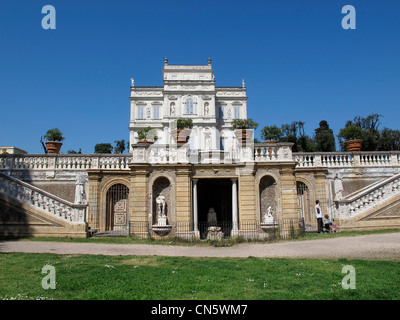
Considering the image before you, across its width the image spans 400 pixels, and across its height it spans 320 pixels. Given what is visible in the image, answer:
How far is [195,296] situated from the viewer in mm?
5160

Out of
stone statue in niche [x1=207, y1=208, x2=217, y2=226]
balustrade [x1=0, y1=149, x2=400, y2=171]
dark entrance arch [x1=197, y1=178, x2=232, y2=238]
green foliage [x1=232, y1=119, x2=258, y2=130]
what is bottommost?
stone statue in niche [x1=207, y1=208, x2=217, y2=226]

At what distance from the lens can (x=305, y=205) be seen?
16.4 metres

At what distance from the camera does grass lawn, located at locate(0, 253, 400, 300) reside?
5.21m

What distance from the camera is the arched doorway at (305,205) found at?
16.3m

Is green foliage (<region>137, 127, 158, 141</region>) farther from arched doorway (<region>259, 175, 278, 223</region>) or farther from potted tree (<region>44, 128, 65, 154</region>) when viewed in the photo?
arched doorway (<region>259, 175, 278, 223</region>)

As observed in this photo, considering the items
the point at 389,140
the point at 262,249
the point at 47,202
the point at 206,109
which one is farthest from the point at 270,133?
the point at 206,109

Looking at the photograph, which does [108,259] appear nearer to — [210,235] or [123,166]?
[210,235]

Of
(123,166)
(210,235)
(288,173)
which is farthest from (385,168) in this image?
(123,166)

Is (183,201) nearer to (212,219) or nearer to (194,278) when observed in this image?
(212,219)

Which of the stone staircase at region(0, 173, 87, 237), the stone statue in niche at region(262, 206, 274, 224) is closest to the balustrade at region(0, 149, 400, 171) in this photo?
the stone statue in niche at region(262, 206, 274, 224)

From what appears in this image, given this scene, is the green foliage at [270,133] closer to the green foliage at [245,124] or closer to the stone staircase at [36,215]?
the green foliage at [245,124]

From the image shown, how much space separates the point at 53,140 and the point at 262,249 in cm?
1286

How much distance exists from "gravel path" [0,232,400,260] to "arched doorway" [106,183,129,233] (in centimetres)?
394

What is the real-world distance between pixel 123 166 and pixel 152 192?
2.88m
